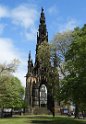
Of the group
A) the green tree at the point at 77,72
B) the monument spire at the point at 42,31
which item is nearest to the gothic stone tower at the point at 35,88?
the monument spire at the point at 42,31

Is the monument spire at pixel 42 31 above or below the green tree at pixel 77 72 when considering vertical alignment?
above

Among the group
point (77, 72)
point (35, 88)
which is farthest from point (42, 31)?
point (77, 72)

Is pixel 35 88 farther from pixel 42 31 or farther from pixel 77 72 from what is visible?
pixel 77 72

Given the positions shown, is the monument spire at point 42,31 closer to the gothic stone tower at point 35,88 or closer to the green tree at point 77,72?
the gothic stone tower at point 35,88

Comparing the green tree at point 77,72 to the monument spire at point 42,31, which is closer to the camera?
the green tree at point 77,72

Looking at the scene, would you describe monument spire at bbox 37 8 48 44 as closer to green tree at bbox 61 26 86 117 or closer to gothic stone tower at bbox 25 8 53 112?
gothic stone tower at bbox 25 8 53 112

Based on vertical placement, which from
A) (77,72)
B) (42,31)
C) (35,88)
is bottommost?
(77,72)

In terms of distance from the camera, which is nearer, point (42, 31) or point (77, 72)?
point (77, 72)

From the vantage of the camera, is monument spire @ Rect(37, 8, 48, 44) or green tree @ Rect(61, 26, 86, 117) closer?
green tree @ Rect(61, 26, 86, 117)

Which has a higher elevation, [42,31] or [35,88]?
[42,31]

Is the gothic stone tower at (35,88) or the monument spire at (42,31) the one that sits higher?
the monument spire at (42,31)

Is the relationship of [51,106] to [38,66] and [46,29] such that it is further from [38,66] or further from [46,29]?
[46,29]

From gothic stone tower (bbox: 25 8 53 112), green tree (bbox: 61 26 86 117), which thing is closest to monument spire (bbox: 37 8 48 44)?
gothic stone tower (bbox: 25 8 53 112)

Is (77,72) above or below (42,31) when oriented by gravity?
below
